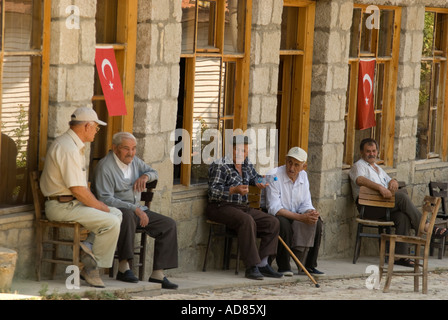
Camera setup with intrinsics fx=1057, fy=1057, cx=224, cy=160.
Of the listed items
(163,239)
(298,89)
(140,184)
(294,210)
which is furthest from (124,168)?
(298,89)

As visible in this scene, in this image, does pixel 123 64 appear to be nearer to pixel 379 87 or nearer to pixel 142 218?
pixel 142 218

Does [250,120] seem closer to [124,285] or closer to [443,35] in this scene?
[124,285]

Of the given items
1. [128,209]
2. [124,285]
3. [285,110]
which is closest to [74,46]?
[128,209]

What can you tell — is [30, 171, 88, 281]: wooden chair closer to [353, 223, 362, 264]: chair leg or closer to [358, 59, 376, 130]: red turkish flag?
[353, 223, 362, 264]: chair leg

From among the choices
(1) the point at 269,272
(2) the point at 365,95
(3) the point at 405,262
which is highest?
Result: (2) the point at 365,95

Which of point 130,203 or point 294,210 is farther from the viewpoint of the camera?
point 294,210

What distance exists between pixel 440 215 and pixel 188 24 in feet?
14.8

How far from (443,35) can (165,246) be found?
21.0 feet

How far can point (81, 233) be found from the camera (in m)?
8.50

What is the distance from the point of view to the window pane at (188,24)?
9898mm

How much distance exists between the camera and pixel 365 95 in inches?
489

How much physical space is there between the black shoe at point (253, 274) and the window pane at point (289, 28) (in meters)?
2.61

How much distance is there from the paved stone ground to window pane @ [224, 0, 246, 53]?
2.40 metres

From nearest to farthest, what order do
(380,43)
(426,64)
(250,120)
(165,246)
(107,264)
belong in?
(107,264)
(165,246)
(250,120)
(380,43)
(426,64)
